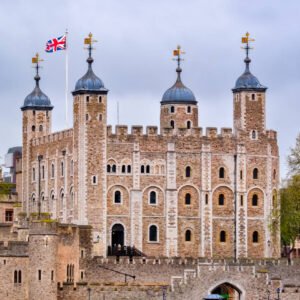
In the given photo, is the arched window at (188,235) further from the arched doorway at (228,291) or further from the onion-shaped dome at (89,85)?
the arched doorway at (228,291)

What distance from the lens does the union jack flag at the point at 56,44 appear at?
166000mm

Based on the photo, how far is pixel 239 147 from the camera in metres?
166

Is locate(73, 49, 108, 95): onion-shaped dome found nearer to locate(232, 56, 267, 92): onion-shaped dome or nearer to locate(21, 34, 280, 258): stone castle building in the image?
locate(21, 34, 280, 258): stone castle building

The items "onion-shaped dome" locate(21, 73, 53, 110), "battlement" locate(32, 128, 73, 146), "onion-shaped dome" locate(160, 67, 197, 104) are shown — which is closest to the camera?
"battlement" locate(32, 128, 73, 146)

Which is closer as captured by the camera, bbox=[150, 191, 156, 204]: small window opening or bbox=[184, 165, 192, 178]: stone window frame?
bbox=[150, 191, 156, 204]: small window opening

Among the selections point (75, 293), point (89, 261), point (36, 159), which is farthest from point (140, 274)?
point (36, 159)

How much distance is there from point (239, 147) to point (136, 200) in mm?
10290

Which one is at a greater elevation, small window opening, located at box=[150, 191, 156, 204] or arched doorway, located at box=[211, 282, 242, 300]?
small window opening, located at box=[150, 191, 156, 204]

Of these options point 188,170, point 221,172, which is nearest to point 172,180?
point 188,170

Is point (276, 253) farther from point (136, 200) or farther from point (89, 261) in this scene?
point (89, 261)

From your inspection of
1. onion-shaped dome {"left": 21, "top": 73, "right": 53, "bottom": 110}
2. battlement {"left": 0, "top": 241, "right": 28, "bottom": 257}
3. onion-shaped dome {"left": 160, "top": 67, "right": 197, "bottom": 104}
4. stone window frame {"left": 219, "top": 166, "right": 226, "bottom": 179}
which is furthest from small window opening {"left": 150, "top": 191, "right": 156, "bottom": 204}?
battlement {"left": 0, "top": 241, "right": 28, "bottom": 257}

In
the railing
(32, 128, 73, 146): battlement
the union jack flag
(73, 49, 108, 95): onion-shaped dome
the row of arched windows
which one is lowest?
the railing

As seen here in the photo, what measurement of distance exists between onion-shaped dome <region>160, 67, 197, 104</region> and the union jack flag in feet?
36.7

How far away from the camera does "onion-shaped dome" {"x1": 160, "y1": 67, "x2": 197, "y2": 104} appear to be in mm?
171000
